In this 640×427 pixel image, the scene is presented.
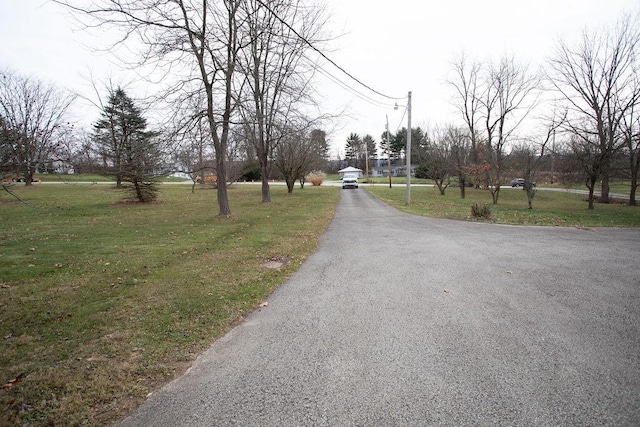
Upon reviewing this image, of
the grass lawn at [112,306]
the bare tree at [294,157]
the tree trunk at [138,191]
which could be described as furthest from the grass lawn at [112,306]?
the bare tree at [294,157]

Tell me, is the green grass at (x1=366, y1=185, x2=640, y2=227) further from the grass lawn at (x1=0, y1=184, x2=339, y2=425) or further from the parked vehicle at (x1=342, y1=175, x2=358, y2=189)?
the parked vehicle at (x1=342, y1=175, x2=358, y2=189)

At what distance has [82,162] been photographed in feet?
22.7

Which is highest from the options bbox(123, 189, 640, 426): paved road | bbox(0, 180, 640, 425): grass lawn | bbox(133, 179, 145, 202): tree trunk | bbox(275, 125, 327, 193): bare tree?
bbox(275, 125, 327, 193): bare tree

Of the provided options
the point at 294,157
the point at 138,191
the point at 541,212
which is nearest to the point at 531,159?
the point at 541,212

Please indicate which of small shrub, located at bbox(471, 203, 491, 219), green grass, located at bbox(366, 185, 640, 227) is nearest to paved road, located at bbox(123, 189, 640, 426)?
small shrub, located at bbox(471, 203, 491, 219)

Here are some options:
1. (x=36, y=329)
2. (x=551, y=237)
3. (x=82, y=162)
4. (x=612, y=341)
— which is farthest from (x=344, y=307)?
(x=551, y=237)

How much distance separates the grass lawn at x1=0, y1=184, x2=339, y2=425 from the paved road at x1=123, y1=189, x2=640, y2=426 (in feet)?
1.19

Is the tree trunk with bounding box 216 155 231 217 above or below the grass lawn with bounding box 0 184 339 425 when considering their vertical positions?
above

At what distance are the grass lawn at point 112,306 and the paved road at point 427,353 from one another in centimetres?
36

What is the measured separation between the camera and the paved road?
86.6 inches

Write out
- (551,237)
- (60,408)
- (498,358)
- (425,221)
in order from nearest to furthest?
(60,408) → (498,358) → (551,237) → (425,221)

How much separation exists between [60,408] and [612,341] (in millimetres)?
4997

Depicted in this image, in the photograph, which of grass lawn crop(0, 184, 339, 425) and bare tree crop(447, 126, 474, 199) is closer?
grass lawn crop(0, 184, 339, 425)

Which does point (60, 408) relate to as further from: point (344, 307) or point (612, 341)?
point (612, 341)
